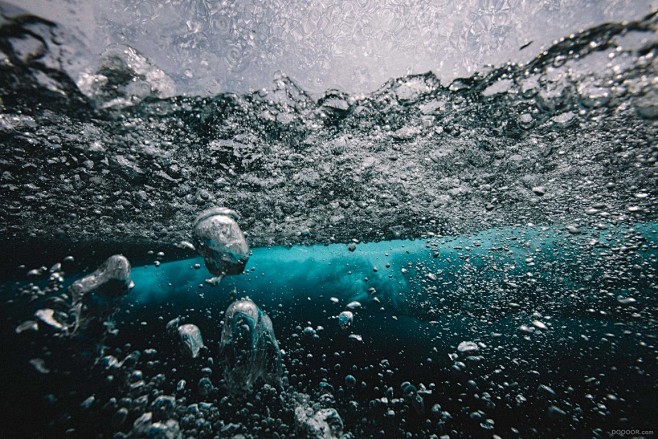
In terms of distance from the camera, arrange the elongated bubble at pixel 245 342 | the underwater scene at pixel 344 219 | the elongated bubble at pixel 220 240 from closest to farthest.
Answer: the underwater scene at pixel 344 219, the elongated bubble at pixel 220 240, the elongated bubble at pixel 245 342

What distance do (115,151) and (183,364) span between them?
44.7ft

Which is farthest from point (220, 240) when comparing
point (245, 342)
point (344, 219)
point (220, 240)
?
point (344, 219)

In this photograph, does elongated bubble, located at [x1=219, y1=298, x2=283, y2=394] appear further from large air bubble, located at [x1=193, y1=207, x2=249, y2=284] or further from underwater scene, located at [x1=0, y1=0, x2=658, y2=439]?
large air bubble, located at [x1=193, y1=207, x2=249, y2=284]

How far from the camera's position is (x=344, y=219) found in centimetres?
974

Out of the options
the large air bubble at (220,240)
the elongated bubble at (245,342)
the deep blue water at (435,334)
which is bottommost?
the deep blue water at (435,334)

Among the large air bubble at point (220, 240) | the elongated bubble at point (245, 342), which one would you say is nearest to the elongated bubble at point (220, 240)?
the large air bubble at point (220, 240)

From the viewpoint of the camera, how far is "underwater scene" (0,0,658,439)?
3807 mm

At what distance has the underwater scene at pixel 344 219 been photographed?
381cm

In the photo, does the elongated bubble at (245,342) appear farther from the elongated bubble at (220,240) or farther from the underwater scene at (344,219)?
the elongated bubble at (220,240)

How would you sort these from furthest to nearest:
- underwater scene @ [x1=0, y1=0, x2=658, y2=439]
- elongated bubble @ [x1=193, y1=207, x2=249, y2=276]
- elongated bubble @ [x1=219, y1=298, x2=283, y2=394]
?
elongated bubble @ [x1=219, y1=298, x2=283, y2=394]
elongated bubble @ [x1=193, y1=207, x2=249, y2=276]
underwater scene @ [x1=0, y1=0, x2=658, y2=439]

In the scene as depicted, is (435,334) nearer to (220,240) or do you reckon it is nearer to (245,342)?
(245,342)

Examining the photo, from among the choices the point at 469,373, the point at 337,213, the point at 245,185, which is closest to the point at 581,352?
the point at 469,373

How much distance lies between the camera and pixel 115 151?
523 centimetres

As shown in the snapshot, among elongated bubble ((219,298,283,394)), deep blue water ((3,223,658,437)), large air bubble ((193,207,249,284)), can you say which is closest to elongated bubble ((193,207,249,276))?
A: large air bubble ((193,207,249,284))
